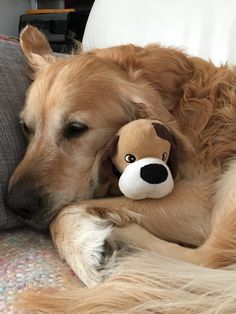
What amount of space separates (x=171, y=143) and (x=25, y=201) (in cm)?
37

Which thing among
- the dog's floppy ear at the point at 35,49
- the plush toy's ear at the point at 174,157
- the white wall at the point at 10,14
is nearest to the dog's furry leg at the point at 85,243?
the plush toy's ear at the point at 174,157

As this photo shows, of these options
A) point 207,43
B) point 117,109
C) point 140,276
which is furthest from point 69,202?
point 207,43

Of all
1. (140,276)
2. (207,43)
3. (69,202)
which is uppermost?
(207,43)

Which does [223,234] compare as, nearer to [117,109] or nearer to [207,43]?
[117,109]

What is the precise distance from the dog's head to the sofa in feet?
0.13

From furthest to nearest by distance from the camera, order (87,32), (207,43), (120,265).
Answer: (87,32)
(207,43)
(120,265)

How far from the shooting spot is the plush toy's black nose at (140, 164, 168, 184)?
112 centimetres

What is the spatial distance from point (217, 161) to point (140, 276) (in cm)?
53

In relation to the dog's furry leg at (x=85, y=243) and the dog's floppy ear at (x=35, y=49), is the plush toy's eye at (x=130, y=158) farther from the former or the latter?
the dog's floppy ear at (x=35, y=49)

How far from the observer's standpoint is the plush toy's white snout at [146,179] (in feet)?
3.69

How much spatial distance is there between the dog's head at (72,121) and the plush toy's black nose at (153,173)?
204 millimetres

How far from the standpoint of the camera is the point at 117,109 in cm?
137

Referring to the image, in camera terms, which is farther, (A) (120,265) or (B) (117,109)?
(B) (117,109)

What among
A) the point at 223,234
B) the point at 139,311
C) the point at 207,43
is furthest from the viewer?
the point at 207,43
